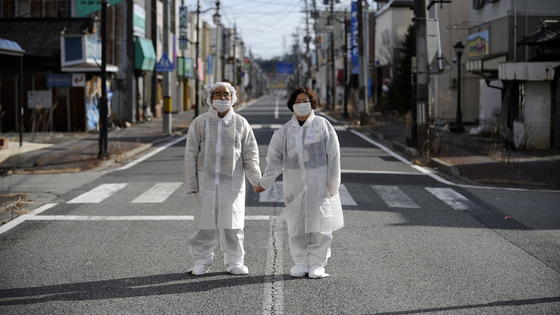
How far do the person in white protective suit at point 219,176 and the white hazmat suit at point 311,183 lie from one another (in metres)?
0.31

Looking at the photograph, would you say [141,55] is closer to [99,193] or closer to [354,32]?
[354,32]

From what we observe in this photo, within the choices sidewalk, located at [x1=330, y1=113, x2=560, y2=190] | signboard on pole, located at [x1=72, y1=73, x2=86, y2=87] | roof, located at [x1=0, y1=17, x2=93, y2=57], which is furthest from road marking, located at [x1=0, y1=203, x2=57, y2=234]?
roof, located at [x1=0, y1=17, x2=93, y2=57]

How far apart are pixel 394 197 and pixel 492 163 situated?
6.42 metres

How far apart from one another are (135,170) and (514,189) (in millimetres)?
8451

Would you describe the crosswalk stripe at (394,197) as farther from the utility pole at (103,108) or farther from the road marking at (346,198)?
the utility pole at (103,108)

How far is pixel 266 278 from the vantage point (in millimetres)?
7578

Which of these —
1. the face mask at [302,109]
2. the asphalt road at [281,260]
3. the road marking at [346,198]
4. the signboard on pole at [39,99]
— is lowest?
the asphalt road at [281,260]

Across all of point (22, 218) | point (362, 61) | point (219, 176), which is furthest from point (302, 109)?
point (362, 61)

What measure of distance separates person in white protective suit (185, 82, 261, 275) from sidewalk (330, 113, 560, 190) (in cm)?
981

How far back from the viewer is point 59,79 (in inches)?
1222

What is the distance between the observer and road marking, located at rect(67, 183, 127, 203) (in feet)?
44.3

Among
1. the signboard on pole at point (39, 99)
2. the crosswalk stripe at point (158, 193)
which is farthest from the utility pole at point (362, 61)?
the crosswalk stripe at point (158, 193)

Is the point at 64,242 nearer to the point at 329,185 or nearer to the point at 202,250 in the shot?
the point at 202,250

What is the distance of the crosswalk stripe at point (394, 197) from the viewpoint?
42.3 ft
